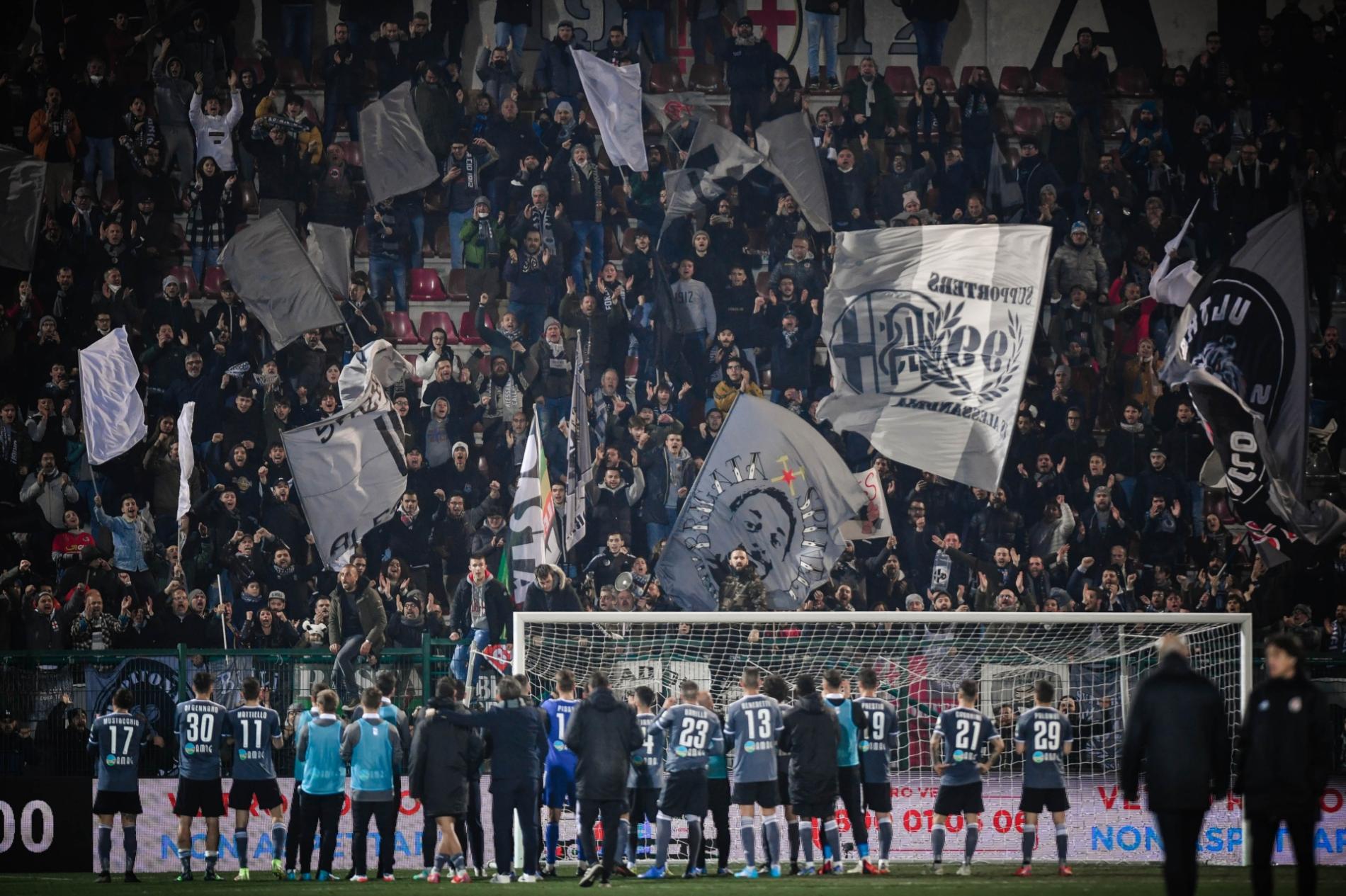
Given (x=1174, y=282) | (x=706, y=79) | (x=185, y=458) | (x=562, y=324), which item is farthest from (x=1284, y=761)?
(x=706, y=79)

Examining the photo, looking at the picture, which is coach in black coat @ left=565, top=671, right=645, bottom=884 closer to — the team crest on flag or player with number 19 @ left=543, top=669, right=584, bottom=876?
player with number 19 @ left=543, top=669, right=584, bottom=876

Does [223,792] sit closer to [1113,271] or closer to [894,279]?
[894,279]

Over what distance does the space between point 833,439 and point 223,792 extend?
8.39 m

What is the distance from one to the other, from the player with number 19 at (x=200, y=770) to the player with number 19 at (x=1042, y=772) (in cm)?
684

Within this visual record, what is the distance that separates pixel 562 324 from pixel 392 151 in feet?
12.2

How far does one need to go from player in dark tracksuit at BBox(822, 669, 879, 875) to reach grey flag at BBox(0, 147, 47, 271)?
12.7m

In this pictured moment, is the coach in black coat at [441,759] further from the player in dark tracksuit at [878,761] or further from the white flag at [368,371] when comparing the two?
the white flag at [368,371]

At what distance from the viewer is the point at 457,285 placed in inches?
900

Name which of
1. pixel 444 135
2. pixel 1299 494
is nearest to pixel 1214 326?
pixel 1299 494

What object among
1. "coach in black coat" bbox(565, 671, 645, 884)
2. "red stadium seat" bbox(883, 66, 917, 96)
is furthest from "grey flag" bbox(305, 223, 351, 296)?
"coach in black coat" bbox(565, 671, 645, 884)

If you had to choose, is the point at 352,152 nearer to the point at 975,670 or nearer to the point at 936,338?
the point at 936,338

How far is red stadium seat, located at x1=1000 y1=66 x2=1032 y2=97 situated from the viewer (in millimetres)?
24719

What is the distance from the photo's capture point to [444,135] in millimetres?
22750

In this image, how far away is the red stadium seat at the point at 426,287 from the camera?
75.2 ft
